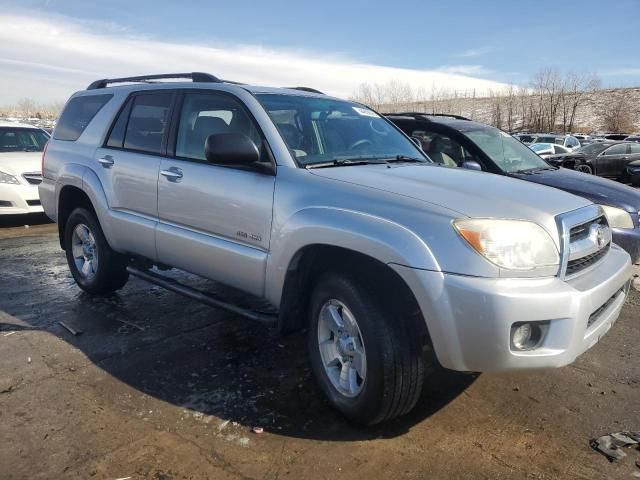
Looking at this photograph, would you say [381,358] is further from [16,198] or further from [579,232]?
[16,198]

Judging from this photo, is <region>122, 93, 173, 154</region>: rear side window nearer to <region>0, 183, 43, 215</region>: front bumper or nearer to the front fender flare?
the front fender flare

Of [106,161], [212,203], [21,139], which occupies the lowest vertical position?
[21,139]

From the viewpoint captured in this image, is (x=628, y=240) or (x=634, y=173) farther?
(x=634, y=173)

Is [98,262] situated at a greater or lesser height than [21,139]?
lesser

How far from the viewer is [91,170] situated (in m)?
4.74

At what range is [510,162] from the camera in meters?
6.30

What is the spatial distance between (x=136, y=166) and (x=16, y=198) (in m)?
5.60

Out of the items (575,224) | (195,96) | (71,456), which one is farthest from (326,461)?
(195,96)

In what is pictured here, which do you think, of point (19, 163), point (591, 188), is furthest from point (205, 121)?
point (19, 163)

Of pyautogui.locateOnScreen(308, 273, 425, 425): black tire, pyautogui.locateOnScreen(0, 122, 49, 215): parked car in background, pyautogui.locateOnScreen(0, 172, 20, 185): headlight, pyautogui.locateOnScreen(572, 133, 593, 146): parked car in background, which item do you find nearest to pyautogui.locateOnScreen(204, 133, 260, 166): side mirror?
pyautogui.locateOnScreen(308, 273, 425, 425): black tire

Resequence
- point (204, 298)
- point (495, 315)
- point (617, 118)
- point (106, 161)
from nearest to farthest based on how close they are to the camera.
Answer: point (495, 315) → point (204, 298) → point (106, 161) → point (617, 118)

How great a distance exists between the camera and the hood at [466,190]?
270 centimetres

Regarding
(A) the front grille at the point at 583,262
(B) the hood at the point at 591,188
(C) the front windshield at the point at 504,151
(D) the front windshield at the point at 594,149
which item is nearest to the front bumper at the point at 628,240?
(B) the hood at the point at 591,188

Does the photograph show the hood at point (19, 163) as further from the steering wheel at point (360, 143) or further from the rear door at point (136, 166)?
the steering wheel at point (360, 143)
